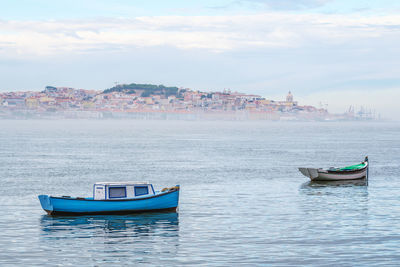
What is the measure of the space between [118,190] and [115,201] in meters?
1.05

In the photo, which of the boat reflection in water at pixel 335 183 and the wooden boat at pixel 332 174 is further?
the wooden boat at pixel 332 174

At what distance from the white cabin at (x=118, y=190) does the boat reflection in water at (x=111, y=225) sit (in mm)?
1400

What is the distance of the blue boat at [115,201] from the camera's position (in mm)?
37125

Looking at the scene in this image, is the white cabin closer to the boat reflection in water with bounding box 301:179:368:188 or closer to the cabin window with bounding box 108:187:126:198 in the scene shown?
the cabin window with bounding box 108:187:126:198

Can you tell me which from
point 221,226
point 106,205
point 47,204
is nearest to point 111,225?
point 106,205

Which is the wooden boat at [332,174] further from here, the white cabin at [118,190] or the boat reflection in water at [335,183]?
the white cabin at [118,190]

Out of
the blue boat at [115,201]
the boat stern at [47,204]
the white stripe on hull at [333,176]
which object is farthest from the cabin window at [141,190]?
the white stripe on hull at [333,176]

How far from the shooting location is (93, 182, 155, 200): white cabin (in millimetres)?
38219

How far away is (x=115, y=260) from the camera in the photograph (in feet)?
89.0

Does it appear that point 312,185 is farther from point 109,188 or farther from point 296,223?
point 109,188

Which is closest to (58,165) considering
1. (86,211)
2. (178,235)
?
(86,211)

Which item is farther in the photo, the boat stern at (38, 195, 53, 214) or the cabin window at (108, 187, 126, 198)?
the cabin window at (108, 187, 126, 198)

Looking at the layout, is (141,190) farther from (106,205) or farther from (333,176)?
(333,176)

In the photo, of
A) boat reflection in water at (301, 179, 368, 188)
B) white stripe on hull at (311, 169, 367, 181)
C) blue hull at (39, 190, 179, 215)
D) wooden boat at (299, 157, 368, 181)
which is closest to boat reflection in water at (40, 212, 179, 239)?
blue hull at (39, 190, 179, 215)
